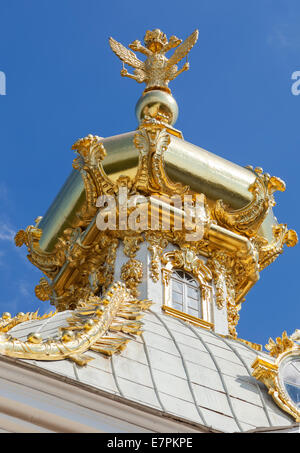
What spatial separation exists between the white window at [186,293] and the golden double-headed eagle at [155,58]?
577 cm

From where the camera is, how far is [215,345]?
19469mm

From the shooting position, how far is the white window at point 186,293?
23481 mm

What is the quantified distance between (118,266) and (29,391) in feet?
35.1

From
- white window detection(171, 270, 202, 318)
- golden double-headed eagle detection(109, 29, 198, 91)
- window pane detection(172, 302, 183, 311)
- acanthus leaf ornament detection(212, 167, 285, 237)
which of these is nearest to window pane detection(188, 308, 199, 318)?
white window detection(171, 270, 202, 318)

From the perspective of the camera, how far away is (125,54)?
28516 mm

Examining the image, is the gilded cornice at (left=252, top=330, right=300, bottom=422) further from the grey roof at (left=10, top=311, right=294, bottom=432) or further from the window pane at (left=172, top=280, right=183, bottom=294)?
the window pane at (left=172, top=280, right=183, bottom=294)

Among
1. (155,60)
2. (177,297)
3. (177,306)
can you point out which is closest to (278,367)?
(177,306)

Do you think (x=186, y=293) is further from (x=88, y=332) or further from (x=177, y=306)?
(x=88, y=332)

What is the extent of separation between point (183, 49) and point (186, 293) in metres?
7.36

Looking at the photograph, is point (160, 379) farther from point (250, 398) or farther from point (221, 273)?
point (221, 273)

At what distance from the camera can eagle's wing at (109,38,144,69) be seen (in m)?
28.4

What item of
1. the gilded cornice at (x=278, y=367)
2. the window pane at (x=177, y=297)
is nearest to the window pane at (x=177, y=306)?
the window pane at (x=177, y=297)

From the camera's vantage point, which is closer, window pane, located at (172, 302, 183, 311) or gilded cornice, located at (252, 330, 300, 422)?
gilded cornice, located at (252, 330, 300, 422)

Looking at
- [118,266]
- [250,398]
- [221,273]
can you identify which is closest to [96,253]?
[118,266]
